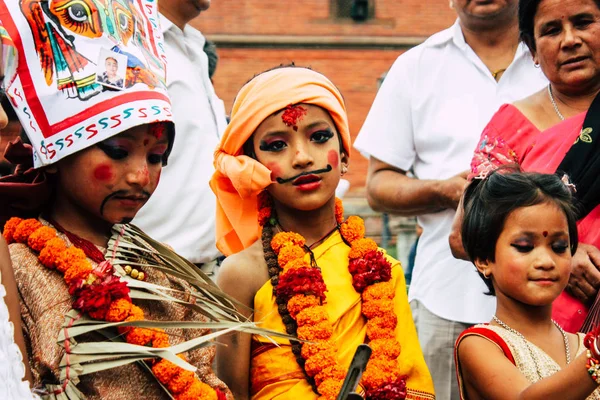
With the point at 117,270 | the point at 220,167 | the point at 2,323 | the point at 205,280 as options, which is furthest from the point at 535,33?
the point at 2,323

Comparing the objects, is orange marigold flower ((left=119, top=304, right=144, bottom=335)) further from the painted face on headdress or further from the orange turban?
the orange turban

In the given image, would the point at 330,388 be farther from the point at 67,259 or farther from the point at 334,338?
the point at 67,259

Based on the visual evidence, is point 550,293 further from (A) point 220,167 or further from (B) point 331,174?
(A) point 220,167

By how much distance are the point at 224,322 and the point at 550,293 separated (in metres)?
1.04

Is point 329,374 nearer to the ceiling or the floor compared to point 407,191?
nearer to the floor

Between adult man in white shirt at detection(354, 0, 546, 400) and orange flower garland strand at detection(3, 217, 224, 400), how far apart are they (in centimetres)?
160

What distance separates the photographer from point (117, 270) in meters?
3.20

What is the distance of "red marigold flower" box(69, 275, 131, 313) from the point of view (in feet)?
9.95

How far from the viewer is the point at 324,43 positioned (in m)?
19.3

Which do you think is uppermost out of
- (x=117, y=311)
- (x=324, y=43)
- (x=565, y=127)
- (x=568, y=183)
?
(x=565, y=127)

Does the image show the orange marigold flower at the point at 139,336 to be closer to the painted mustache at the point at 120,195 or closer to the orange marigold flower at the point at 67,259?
the orange marigold flower at the point at 67,259

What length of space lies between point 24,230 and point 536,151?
70.7 inches

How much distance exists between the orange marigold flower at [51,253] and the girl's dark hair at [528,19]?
6.34ft

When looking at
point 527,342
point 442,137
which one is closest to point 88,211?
point 527,342
